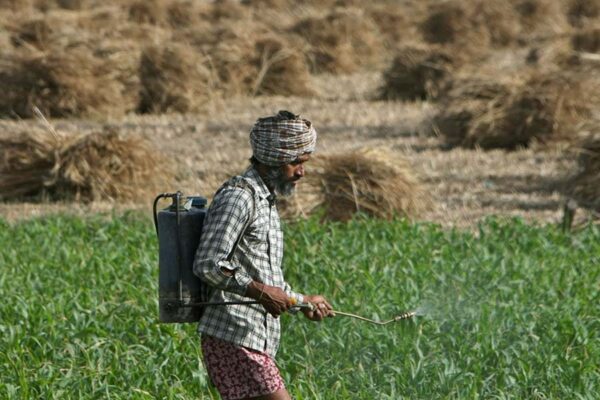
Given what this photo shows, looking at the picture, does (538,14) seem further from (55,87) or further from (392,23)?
(55,87)

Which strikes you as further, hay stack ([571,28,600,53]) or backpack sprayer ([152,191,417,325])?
hay stack ([571,28,600,53])

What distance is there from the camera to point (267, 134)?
16.2ft

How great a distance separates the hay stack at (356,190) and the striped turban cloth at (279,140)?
5657 millimetres

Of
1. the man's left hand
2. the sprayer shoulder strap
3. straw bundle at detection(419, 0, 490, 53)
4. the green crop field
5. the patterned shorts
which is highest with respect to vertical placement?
the sprayer shoulder strap

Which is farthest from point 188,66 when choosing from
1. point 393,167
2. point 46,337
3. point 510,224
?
point 46,337

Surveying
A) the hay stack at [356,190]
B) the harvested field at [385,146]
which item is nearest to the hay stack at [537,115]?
the harvested field at [385,146]

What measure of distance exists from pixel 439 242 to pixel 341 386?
355 centimetres

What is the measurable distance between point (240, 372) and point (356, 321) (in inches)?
92.5

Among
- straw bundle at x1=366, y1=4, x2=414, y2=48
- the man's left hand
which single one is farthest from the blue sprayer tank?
straw bundle at x1=366, y1=4, x2=414, y2=48

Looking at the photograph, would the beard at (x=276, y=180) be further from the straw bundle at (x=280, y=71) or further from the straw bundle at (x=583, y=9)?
the straw bundle at (x=583, y=9)

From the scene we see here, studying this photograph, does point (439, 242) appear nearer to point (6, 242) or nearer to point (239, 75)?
point (6, 242)

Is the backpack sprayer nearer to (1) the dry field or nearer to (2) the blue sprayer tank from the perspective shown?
(2) the blue sprayer tank

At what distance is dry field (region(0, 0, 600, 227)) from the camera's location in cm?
1224

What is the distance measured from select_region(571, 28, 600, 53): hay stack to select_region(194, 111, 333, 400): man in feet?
50.0
